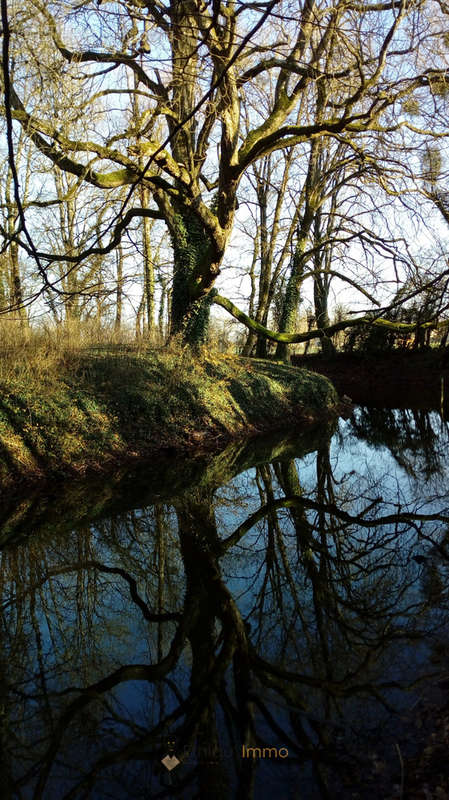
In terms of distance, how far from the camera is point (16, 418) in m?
7.16

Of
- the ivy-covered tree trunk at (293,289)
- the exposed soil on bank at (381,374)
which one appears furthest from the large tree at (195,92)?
the exposed soil on bank at (381,374)

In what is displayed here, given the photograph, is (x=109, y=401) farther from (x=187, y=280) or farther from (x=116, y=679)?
(x=116, y=679)

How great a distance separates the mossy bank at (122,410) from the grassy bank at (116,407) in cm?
2

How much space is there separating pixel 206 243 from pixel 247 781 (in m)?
11.2

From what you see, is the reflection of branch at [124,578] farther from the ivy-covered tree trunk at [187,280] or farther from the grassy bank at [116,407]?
the ivy-covered tree trunk at [187,280]

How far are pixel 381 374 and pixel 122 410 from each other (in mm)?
18408

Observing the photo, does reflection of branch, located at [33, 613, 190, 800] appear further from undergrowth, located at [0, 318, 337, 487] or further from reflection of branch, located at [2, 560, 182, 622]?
undergrowth, located at [0, 318, 337, 487]

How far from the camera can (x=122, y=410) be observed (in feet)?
27.7

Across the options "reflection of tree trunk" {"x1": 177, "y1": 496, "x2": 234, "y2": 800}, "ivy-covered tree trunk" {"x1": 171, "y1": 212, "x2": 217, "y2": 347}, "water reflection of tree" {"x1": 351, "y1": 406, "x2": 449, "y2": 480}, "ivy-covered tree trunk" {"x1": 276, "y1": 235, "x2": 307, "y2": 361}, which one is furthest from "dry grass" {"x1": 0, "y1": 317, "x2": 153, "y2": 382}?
"ivy-covered tree trunk" {"x1": 276, "y1": 235, "x2": 307, "y2": 361}

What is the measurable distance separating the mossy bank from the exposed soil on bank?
9.88 m

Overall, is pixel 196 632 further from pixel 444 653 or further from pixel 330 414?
pixel 330 414

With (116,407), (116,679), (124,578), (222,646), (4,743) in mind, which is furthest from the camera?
(116,407)

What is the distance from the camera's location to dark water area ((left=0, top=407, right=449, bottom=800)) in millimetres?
2062

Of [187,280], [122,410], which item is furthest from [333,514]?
[187,280]
